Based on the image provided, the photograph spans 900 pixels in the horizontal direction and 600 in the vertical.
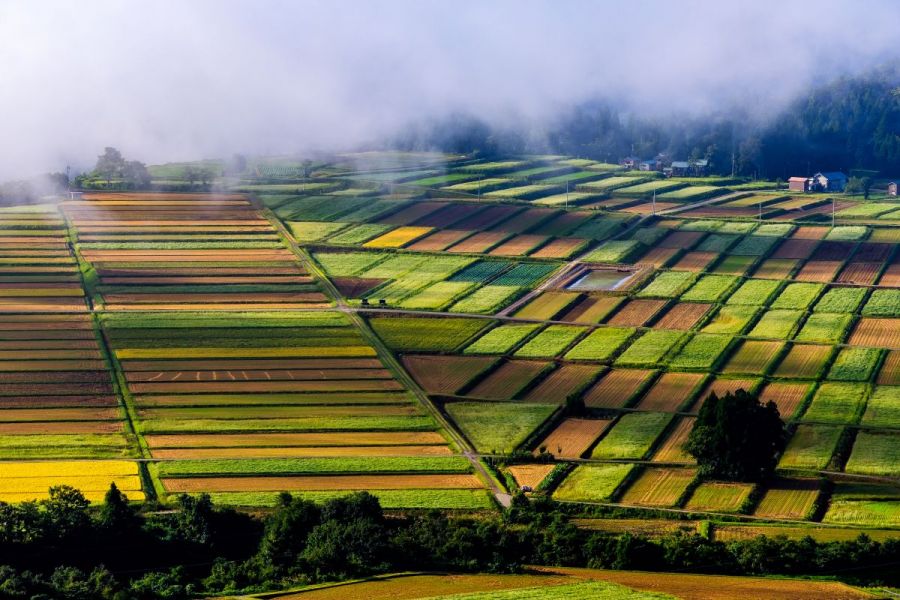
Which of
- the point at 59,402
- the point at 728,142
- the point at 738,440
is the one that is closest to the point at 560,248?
the point at 59,402

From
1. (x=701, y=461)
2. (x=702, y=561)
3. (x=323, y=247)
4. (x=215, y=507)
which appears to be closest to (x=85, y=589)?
(x=215, y=507)

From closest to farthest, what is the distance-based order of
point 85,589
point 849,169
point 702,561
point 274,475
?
point 85,589 → point 702,561 → point 274,475 → point 849,169

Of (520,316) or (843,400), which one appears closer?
(843,400)

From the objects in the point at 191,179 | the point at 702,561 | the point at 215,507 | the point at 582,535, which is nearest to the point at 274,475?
the point at 215,507

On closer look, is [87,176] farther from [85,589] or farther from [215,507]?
[85,589]

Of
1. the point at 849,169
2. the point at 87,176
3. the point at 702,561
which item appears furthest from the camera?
the point at 849,169

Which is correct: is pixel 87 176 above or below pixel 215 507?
above
